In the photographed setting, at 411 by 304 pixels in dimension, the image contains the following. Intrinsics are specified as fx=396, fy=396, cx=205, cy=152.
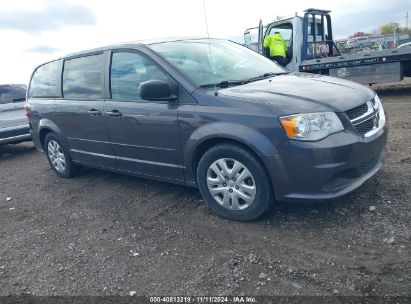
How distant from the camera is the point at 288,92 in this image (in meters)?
3.58

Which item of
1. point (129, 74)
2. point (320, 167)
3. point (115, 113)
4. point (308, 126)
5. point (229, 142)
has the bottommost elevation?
point (320, 167)

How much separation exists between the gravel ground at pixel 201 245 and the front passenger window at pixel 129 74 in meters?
1.24

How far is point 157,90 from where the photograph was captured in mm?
3775

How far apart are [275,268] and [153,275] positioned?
0.93 metres

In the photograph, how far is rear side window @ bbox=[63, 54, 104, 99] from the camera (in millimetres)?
4809

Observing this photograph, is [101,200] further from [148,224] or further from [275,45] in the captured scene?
[275,45]

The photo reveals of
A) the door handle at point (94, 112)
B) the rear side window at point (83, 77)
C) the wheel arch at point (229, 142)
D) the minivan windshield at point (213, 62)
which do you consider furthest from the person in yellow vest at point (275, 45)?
the wheel arch at point (229, 142)

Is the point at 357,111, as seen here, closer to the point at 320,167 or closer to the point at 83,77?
the point at 320,167

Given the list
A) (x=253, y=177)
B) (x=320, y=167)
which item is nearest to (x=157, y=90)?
(x=253, y=177)

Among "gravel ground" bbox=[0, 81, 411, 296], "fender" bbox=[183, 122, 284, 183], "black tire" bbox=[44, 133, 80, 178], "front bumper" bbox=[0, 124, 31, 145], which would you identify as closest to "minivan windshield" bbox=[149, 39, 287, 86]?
"fender" bbox=[183, 122, 284, 183]

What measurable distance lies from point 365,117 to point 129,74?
2.52 m

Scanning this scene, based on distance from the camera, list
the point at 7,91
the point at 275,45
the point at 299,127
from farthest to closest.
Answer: the point at 275,45 < the point at 7,91 < the point at 299,127

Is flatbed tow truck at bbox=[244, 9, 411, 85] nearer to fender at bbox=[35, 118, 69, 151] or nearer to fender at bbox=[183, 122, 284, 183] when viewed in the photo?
fender at bbox=[35, 118, 69, 151]

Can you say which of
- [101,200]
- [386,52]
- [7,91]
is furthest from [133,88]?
[386,52]
